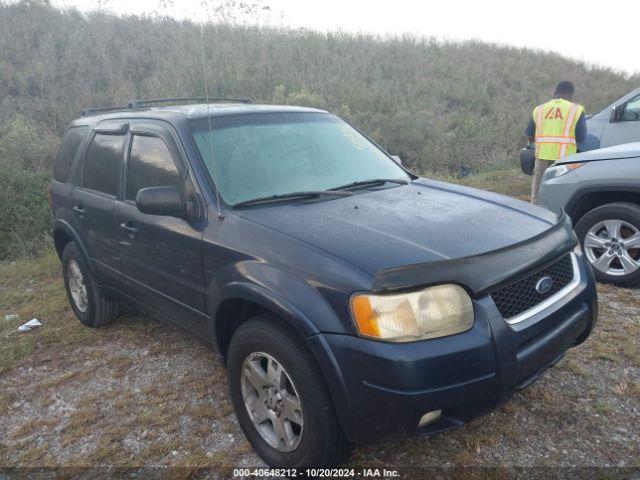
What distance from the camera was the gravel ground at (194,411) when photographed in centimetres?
263

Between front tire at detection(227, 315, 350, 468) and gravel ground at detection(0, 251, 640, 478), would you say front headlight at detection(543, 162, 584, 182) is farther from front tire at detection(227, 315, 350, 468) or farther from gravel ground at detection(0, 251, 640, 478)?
front tire at detection(227, 315, 350, 468)

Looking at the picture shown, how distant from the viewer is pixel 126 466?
109 inches

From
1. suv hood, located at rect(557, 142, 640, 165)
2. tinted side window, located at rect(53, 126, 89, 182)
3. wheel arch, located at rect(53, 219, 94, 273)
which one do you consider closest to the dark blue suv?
wheel arch, located at rect(53, 219, 94, 273)

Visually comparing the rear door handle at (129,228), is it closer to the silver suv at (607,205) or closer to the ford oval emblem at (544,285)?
the ford oval emblem at (544,285)

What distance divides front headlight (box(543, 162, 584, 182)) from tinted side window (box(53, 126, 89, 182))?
427 centimetres

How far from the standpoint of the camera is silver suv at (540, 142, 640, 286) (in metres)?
4.23

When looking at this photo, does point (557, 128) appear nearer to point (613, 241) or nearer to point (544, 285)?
point (613, 241)

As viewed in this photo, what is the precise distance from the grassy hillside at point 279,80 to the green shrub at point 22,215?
0.10m

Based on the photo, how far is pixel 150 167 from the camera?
3350mm

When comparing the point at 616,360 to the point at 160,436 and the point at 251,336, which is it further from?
the point at 160,436

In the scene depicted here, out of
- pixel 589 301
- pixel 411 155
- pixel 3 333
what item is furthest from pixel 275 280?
pixel 411 155

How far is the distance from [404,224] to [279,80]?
42.0 feet

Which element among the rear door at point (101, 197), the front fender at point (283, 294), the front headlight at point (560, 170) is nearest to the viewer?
the front fender at point (283, 294)

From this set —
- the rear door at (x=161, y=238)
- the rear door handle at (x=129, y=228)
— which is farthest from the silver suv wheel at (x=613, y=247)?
the rear door handle at (x=129, y=228)
